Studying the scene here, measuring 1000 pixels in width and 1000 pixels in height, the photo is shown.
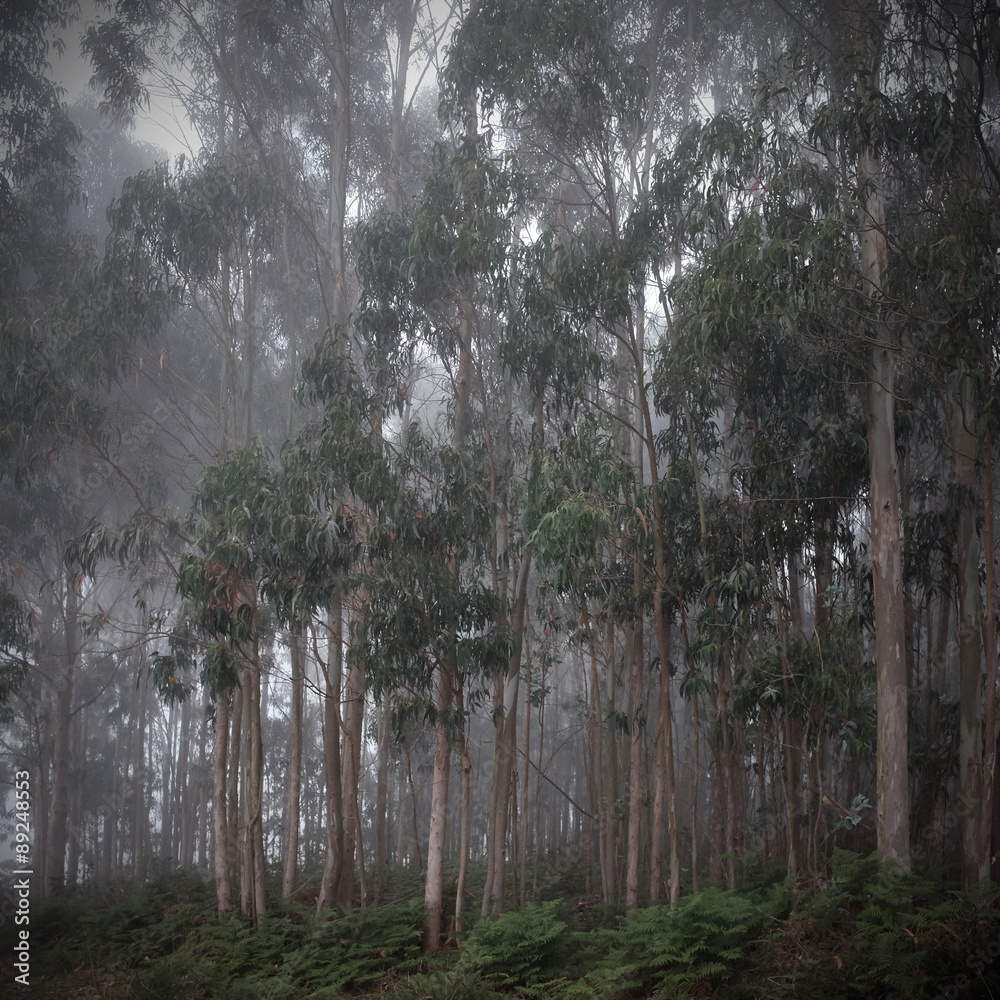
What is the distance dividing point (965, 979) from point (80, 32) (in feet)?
41.7

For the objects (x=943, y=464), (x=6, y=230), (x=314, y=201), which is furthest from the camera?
(x=314, y=201)

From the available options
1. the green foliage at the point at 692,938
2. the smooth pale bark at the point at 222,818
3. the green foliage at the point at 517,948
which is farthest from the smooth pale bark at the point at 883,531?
the smooth pale bark at the point at 222,818

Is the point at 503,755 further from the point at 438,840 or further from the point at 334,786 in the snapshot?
the point at 334,786

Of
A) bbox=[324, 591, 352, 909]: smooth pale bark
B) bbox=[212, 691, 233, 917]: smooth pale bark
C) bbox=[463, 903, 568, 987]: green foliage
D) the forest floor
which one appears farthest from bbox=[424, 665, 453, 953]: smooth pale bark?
bbox=[212, 691, 233, 917]: smooth pale bark

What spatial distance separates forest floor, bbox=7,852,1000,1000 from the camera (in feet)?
15.1

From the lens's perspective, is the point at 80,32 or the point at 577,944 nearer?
the point at 577,944

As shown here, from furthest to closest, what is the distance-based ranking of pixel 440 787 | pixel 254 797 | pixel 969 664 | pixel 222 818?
1. pixel 222 818
2. pixel 254 797
3. pixel 440 787
4. pixel 969 664

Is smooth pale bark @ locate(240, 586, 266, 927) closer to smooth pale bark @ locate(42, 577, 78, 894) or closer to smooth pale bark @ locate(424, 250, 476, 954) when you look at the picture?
smooth pale bark @ locate(424, 250, 476, 954)

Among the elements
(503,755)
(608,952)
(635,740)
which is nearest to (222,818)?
(503,755)

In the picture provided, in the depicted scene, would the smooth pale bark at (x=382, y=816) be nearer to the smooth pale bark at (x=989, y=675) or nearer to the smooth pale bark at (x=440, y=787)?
the smooth pale bark at (x=440, y=787)

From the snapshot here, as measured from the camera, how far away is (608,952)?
5.99 meters

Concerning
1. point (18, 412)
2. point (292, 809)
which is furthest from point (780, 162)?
point (292, 809)

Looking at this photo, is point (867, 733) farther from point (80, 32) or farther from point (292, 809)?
point (80, 32)

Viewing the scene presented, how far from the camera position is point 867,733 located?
7293 mm
